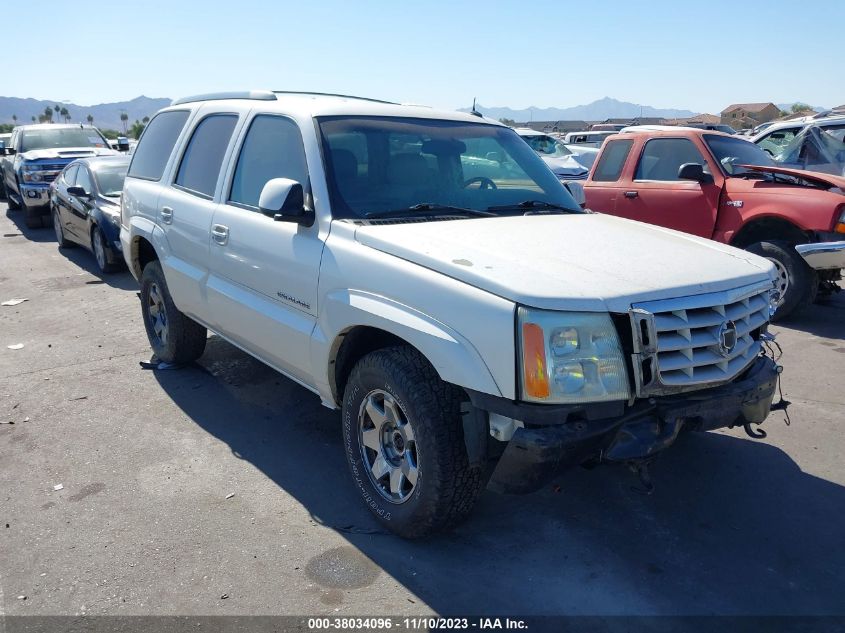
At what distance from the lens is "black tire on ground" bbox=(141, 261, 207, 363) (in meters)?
5.61

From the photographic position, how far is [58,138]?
1576 cm

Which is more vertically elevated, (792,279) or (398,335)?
(398,335)

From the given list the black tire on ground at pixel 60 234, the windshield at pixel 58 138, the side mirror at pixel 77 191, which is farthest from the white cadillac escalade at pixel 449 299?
the windshield at pixel 58 138

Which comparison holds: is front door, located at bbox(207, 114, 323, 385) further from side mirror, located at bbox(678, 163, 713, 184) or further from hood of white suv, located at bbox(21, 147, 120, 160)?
hood of white suv, located at bbox(21, 147, 120, 160)

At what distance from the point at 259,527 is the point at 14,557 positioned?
1.13 metres

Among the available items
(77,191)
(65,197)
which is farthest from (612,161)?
(65,197)

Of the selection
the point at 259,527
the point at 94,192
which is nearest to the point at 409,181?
the point at 259,527

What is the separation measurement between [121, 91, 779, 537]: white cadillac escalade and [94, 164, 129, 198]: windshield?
5806 millimetres

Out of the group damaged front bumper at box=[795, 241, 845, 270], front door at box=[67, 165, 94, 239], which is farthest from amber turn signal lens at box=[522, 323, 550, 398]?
front door at box=[67, 165, 94, 239]

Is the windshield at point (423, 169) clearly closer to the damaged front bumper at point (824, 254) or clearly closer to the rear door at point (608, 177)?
the damaged front bumper at point (824, 254)

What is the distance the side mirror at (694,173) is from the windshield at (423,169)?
3.33m

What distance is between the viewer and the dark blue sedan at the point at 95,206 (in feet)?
31.3

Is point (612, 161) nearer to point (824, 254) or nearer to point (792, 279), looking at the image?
point (792, 279)

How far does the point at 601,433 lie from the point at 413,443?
0.91 metres
